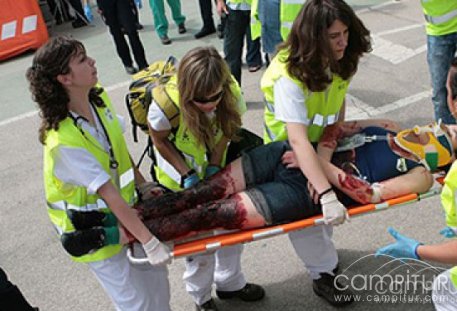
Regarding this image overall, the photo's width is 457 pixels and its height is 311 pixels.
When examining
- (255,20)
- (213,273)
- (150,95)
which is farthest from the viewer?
(255,20)

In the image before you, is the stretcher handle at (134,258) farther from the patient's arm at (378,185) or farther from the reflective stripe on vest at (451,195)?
the reflective stripe on vest at (451,195)

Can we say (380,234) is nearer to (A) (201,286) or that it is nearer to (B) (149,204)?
(A) (201,286)

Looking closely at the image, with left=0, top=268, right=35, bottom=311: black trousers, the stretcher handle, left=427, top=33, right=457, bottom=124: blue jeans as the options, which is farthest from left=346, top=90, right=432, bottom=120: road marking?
left=0, top=268, right=35, bottom=311: black trousers

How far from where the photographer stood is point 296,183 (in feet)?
7.84

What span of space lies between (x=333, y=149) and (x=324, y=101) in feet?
0.74

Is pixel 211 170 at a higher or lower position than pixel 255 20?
higher

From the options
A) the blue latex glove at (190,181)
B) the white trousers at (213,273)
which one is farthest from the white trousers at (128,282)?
the blue latex glove at (190,181)

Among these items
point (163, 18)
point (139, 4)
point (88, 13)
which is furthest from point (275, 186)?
point (88, 13)

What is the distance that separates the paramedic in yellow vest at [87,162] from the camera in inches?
77.5

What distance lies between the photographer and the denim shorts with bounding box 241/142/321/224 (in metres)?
2.32

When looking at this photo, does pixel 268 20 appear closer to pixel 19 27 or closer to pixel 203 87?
pixel 203 87

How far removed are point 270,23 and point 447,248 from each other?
8.75ft

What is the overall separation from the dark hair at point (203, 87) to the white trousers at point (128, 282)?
24.4 inches

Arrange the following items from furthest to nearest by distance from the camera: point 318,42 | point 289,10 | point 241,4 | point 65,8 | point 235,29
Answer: point 65,8
point 235,29
point 241,4
point 289,10
point 318,42
